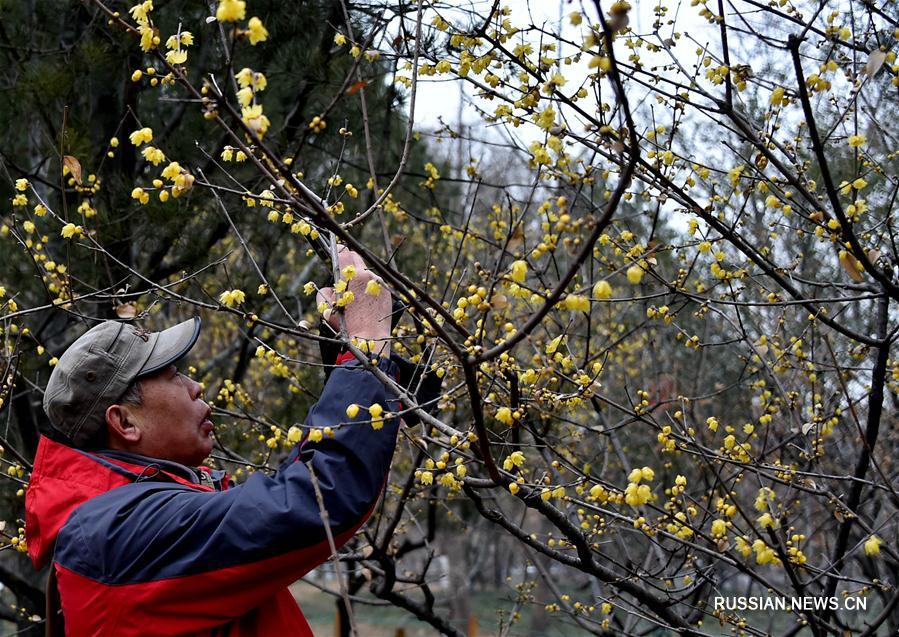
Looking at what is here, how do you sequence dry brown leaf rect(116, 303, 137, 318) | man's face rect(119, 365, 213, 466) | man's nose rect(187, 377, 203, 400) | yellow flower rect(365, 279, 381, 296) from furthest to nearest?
dry brown leaf rect(116, 303, 137, 318) → man's nose rect(187, 377, 203, 400) → man's face rect(119, 365, 213, 466) → yellow flower rect(365, 279, 381, 296)

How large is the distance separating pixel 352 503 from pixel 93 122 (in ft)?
14.5

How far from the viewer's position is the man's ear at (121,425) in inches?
81.1

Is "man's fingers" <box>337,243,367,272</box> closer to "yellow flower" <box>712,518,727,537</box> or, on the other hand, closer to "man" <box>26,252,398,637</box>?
"man" <box>26,252,398,637</box>

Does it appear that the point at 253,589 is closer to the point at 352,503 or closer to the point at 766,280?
the point at 352,503

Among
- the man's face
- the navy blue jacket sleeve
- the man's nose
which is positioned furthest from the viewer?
the man's nose

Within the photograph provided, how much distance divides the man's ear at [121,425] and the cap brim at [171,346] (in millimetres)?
95

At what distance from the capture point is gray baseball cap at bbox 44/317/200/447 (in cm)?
204

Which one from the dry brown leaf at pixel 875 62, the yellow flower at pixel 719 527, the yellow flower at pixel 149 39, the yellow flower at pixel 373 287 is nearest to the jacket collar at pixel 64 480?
Answer: the yellow flower at pixel 373 287

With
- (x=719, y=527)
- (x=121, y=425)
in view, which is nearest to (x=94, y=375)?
(x=121, y=425)

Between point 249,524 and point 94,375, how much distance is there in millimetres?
648

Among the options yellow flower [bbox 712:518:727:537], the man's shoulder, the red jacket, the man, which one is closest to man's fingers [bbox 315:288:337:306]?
the man

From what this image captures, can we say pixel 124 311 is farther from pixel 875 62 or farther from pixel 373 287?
pixel 875 62

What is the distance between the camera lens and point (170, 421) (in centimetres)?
212

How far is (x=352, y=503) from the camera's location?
1.71 metres
